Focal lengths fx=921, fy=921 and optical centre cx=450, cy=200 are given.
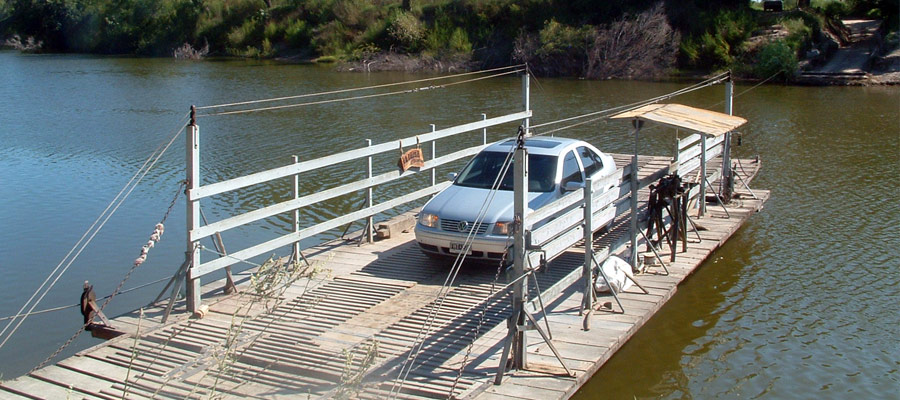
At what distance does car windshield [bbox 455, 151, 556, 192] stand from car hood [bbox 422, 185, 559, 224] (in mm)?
183

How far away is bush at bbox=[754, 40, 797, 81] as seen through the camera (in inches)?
1570

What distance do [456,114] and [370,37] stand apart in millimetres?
30605

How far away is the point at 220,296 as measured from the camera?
10.9 meters

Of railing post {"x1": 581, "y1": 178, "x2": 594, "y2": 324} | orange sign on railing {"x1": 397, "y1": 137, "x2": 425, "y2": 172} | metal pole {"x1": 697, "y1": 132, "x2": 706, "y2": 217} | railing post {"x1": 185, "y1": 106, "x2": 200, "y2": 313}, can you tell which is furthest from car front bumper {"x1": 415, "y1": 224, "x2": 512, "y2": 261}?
metal pole {"x1": 697, "y1": 132, "x2": 706, "y2": 217}

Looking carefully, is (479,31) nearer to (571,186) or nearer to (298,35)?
(298,35)

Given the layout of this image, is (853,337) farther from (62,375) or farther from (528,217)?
(62,375)

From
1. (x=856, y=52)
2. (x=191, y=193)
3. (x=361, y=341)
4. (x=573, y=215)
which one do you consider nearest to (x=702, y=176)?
(x=573, y=215)

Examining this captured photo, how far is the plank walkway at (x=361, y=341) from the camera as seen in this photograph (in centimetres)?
820

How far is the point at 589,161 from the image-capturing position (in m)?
13.6

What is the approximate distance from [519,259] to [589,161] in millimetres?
5148

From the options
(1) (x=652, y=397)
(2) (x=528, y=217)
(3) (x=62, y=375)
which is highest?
(2) (x=528, y=217)

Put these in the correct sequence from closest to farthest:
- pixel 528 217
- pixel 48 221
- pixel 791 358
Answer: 1. pixel 528 217
2. pixel 791 358
3. pixel 48 221

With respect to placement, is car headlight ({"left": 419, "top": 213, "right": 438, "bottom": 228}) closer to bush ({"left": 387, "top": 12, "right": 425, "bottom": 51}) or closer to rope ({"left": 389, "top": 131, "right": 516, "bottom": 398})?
rope ({"left": 389, "top": 131, "right": 516, "bottom": 398})

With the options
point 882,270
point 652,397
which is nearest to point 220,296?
point 652,397
